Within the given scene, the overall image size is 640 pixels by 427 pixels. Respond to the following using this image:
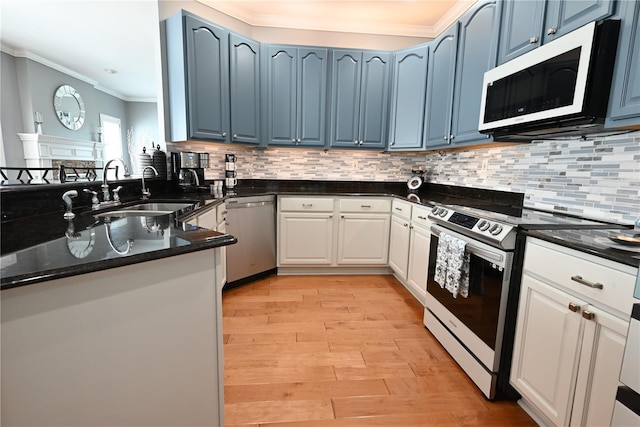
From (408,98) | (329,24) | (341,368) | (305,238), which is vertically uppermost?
(329,24)

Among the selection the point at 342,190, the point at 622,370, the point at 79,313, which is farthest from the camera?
the point at 342,190

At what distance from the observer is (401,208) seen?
2.95 m

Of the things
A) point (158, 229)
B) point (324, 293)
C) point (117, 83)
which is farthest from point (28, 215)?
point (117, 83)

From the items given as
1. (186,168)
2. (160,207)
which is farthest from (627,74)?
(186,168)

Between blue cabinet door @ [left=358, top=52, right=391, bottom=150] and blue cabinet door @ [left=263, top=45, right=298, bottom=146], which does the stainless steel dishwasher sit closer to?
blue cabinet door @ [left=263, top=45, right=298, bottom=146]

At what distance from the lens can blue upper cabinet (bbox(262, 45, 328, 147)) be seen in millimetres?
3156

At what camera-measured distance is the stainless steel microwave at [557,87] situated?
1.36 m

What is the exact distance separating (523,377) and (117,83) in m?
8.22

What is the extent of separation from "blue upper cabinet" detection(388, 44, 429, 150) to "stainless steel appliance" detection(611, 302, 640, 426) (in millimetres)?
2383

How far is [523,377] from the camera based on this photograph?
1421mm

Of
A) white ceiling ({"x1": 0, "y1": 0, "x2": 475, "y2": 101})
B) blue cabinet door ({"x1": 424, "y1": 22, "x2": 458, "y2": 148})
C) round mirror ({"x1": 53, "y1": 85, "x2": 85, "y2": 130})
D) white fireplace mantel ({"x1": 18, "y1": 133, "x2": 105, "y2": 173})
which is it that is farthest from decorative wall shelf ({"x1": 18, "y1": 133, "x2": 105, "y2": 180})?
blue cabinet door ({"x1": 424, "y1": 22, "x2": 458, "y2": 148})

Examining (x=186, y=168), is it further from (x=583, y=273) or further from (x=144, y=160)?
(x=583, y=273)

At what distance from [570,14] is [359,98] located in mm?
1977

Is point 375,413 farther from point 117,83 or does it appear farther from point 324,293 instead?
point 117,83
